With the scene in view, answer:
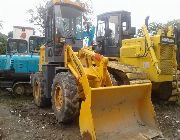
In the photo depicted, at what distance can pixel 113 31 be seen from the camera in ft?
34.5

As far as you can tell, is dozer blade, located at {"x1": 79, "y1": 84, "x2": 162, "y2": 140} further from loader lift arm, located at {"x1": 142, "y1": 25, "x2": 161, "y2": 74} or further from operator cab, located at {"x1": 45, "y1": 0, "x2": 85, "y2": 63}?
operator cab, located at {"x1": 45, "y1": 0, "x2": 85, "y2": 63}

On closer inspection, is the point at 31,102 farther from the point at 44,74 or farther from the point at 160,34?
the point at 160,34

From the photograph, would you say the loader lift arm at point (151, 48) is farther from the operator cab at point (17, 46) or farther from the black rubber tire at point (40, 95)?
the operator cab at point (17, 46)

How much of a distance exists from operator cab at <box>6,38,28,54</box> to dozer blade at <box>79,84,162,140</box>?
7.58m

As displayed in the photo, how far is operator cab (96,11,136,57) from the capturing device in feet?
33.8

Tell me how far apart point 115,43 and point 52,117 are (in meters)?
3.86

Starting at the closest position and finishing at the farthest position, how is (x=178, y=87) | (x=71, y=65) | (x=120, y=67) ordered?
1. (x=71, y=65)
2. (x=120, y=67)
3. (x=178, y=87)

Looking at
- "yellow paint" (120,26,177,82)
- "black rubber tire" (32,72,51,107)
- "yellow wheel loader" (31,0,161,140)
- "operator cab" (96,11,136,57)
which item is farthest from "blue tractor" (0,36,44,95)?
"yellow paint" (120,26,177,82)

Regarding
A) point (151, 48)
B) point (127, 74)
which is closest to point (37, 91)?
point (127, 74)

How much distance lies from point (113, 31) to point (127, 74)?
108 inches

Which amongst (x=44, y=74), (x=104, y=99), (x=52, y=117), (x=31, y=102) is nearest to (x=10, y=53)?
(x=31, y=102)

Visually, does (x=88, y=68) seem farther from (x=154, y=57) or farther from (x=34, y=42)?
(x=34, y=42)

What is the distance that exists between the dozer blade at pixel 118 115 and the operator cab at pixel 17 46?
7.58 m

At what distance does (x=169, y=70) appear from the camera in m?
8.90
